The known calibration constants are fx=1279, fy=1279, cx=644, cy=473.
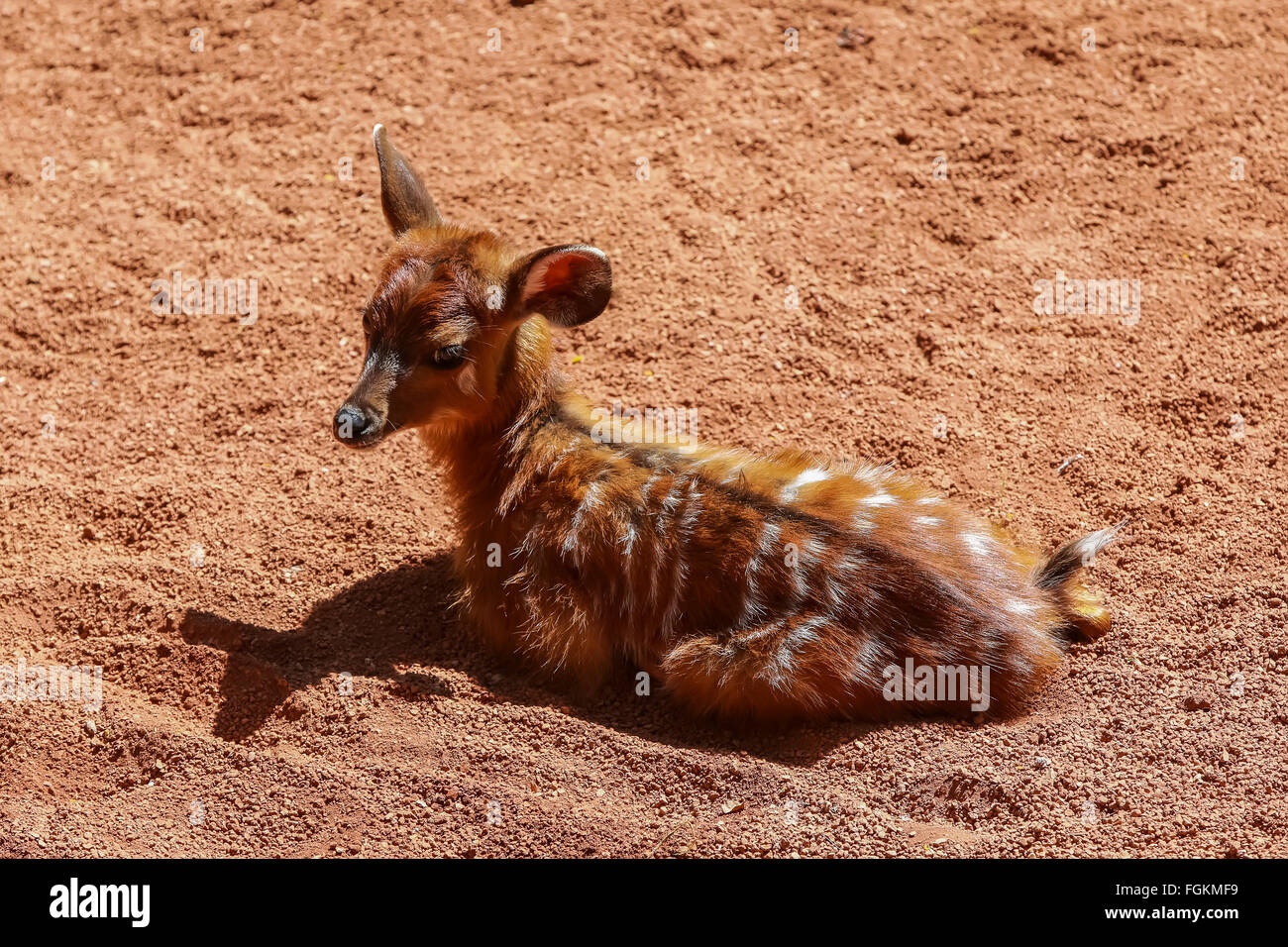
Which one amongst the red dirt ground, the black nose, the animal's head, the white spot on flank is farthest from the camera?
the white spot on flank

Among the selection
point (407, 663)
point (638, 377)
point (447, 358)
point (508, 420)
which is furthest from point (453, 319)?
point (638, 377)

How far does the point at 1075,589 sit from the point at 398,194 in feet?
11.6

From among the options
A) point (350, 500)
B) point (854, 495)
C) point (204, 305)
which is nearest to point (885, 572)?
point (854, 495)

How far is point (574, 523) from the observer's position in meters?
5.54

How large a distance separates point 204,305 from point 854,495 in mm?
4281

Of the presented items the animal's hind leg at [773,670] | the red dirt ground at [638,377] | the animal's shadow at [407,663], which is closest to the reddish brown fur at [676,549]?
the animal's hind leg at [773,670]

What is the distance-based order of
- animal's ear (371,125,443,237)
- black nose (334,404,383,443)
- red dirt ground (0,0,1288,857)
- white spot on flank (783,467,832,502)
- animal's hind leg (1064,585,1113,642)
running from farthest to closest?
animal's ear (371,125,443,237) < animal's hind leg (1064,585,1113,642) < white spot on flank (783,467,832,502) < black nose (334,404,383,443) < red dirt ground (0,0,1288,857)

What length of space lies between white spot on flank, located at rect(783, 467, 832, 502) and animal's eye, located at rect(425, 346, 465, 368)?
1.49 m

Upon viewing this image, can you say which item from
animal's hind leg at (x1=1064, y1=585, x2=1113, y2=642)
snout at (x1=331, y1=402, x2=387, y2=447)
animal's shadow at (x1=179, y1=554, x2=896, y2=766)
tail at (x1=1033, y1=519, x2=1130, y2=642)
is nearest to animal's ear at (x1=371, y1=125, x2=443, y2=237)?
snout at (x1=331, y1=402, x2=387, y2=447)

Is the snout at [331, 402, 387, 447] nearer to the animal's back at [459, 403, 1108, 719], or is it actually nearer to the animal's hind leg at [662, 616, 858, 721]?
the animal's back at [459, 403, 1108, 719]

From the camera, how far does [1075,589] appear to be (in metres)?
5.64

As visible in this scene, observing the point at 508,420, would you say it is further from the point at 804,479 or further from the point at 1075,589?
the point at 1075,589

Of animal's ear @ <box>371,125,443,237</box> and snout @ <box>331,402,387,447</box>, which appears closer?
snout @ <box>331,402,387,447</box>

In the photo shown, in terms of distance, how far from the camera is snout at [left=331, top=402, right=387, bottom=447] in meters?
5.16
